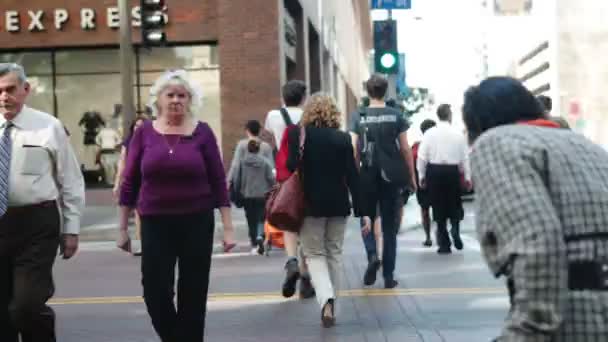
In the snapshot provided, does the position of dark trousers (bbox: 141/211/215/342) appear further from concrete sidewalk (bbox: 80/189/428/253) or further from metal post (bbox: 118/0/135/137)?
metal post (bbox: 118/0/135/137)

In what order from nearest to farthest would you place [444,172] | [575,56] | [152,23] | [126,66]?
[444,172] < [152,23] < [126,66] < [575,56]

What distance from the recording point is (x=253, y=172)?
1328 cm

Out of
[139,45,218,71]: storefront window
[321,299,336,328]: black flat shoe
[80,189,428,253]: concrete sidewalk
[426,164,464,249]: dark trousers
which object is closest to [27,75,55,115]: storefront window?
[139,45,218,71]: storefront window

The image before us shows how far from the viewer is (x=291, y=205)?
768cm

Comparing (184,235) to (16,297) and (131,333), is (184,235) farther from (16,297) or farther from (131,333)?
(131,333)

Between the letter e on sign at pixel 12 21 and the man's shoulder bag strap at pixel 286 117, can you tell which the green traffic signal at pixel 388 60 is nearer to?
the man's shoulder bag strap at pixel 286 117

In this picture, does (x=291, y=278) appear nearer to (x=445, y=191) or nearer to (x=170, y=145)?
(x=170, y=145)

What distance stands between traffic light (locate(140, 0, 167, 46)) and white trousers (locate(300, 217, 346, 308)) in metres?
8.63

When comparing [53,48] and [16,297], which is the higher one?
[53,48]

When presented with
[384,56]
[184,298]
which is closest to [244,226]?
[384,56]

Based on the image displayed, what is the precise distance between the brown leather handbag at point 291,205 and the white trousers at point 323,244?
9 cm

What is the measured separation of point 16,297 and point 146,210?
Answer: 85 cm

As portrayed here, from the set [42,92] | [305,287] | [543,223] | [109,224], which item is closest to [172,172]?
[543,223]

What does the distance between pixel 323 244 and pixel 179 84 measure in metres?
2.35
